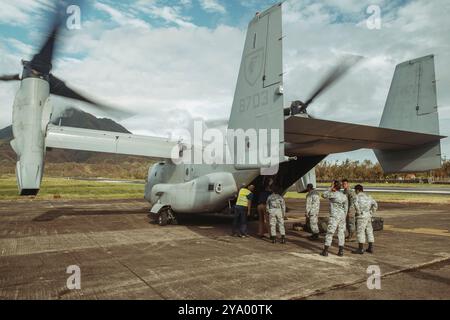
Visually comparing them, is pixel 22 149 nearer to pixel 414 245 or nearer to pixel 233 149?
pixel 233 149

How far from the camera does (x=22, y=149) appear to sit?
10.6 m

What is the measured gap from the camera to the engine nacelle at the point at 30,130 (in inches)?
408

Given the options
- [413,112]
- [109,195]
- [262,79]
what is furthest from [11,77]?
[109,195]

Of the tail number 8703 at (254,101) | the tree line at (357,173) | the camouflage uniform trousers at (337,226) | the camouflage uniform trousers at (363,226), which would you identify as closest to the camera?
the camouflage uniform trousers at (337,226)

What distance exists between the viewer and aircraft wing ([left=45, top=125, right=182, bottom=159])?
11.7 m

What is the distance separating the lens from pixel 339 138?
9.71 meters

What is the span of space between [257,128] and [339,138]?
91.9 inches

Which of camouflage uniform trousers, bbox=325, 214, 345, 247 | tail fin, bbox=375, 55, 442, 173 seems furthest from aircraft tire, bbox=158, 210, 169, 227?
tail fin, bbox=375, 55, 442, 173

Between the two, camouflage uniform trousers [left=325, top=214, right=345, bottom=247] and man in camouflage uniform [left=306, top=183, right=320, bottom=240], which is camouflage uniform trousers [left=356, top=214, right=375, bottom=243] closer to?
camouflage uniform trousers [left=325, top=214, right=345, bottom=247]

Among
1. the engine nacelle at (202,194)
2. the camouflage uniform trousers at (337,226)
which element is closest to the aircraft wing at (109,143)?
the engine nacelle at (202,194)

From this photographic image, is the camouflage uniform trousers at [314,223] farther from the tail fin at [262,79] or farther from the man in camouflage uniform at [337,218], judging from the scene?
the tail fin at [262,79]

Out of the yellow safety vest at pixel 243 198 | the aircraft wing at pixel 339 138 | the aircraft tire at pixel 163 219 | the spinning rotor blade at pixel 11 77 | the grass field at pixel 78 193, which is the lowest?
the aircraft tire at pixel 163 219

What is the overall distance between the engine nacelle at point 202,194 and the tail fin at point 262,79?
207 cm
